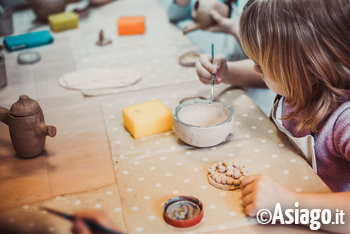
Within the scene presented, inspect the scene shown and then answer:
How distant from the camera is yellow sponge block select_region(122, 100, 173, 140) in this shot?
0.89 m

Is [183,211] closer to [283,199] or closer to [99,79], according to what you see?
[283,199]

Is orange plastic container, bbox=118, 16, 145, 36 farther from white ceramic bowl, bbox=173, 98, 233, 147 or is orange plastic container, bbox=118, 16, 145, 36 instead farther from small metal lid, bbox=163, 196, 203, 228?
small metal lid, bbox=163, 196, 203, 228

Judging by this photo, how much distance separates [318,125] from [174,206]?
0.38 m

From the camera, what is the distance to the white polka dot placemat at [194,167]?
2.23ft

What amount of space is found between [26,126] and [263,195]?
1.64 feet

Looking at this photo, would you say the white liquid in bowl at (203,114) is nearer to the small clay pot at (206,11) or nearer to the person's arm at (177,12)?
the small clay pot at (206,11)


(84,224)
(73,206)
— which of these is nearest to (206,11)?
(73,206)

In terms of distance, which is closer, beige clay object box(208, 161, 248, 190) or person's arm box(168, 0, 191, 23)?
beige clay object box(208, 161, 248, 190)

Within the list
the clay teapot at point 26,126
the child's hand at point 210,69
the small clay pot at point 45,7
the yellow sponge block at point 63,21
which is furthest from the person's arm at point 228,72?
the small clay pot at point 45,7

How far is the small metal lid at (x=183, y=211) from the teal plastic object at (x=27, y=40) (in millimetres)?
1022

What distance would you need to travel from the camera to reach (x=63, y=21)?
1.59 m

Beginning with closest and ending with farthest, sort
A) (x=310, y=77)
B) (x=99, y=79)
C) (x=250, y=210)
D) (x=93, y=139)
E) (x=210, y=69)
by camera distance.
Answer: (x=250, y=210) < (x=310, y=77) < (x=93, y=139) < (x=210, y=69) < (x=99, y=79)

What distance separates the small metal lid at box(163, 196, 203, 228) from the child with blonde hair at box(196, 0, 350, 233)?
0.09m

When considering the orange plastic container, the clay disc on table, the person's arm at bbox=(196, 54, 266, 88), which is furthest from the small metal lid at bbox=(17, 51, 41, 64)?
the person's arm at bbox=(196, 54, 266, 88)
